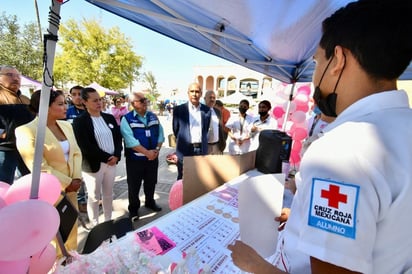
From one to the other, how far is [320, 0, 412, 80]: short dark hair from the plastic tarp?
Answer: 0.84 meters

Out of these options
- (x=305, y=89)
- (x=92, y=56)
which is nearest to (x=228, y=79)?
(x=92, y=56)

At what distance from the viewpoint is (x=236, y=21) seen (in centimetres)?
160

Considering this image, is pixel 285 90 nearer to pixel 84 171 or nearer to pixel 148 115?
pixel 148 115

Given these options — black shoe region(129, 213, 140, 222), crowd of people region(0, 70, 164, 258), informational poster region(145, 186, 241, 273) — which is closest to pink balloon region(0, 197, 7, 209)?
informational poster region(145, 186, 241, 273)

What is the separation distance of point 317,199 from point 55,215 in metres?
1.04

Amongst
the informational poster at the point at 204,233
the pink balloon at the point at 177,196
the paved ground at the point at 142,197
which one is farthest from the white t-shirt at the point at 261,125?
the informational poster at the point at 204,233

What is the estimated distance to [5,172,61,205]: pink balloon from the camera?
3.19 feet

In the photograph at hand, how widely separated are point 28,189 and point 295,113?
4267 millimetres

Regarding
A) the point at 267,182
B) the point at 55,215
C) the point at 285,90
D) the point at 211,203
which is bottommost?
the point at 211,203

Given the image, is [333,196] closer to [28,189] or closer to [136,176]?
[28,189]

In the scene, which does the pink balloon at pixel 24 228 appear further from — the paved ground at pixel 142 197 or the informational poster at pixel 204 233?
the paved ground at pixel 142 197

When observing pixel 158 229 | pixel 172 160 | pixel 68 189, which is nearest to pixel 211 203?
pixel 158 229

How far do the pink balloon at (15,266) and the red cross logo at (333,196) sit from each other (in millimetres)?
1134

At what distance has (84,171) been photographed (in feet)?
8.10
